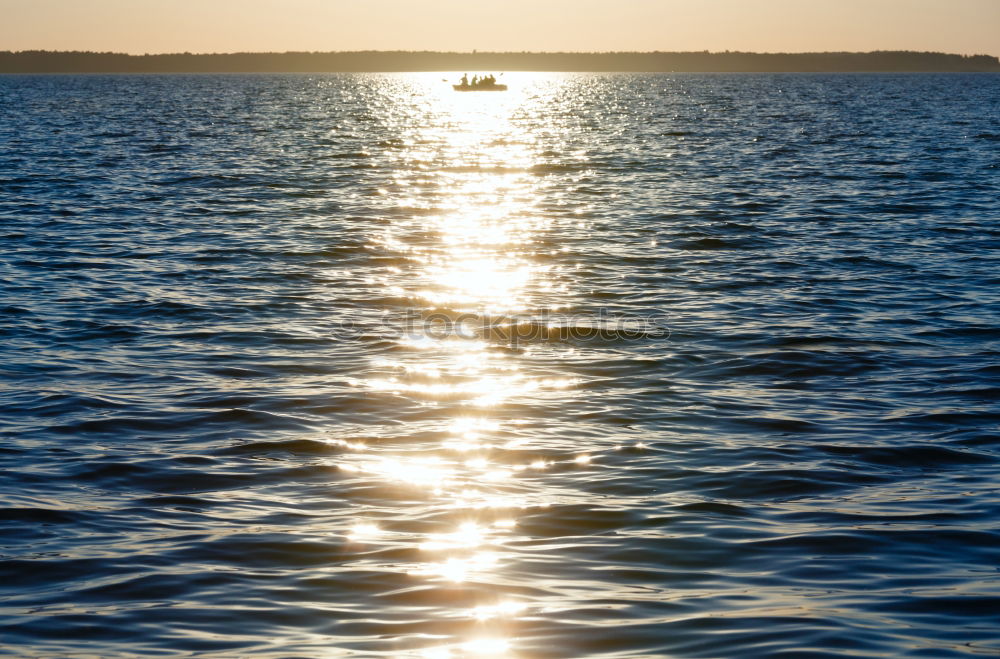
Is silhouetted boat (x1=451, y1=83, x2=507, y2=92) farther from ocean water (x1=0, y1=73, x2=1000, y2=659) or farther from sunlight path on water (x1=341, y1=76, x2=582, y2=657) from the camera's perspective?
ocean water (x1=0, y1=73, x2=1000, y2=659)

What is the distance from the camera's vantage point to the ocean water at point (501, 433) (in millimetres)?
8078

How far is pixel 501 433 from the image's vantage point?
41.1 ft

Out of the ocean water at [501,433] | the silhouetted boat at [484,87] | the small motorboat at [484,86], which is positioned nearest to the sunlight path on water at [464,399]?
the ocean water at [501,433]

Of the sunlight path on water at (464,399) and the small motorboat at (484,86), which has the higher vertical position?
the small motorboat at (484,86)

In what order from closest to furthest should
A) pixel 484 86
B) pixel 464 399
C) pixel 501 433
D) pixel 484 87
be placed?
pixel 501 433
pixel 464 399
pixel 484 87
pixel 484 86

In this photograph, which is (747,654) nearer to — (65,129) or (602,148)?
(602,148)

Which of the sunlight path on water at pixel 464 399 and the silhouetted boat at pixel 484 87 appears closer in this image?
the sunlight path on water at pixel 464 399

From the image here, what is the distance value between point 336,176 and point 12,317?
2584cm

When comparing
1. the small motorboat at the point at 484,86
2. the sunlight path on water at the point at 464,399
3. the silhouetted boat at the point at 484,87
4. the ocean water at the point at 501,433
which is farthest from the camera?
the small motorboat at the point at 484,86

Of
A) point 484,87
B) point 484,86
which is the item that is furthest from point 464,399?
point 484,86

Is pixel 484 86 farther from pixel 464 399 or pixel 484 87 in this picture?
pixel 464 399

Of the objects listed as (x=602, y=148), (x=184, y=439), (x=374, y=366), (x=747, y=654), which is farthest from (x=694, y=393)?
(x=602, y=148)

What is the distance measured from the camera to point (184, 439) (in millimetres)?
12273

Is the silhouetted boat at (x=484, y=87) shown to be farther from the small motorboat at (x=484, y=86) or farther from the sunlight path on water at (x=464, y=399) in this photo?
the sunlight path on water at (x=464, y=399)
